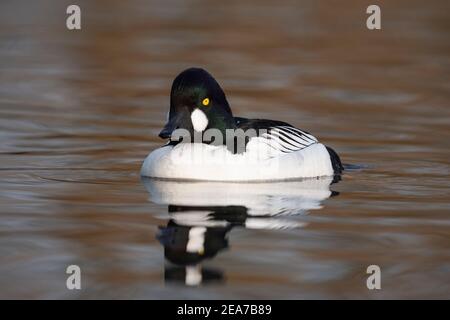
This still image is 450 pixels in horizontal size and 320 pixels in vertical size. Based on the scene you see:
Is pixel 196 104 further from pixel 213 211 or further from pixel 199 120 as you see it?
pixel 213 211

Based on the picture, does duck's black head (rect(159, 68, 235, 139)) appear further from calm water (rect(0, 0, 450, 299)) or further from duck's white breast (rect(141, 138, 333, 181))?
calm water (rect(0, 0, 450, 299))

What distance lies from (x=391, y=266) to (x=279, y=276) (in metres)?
0.83

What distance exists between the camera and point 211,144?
1122 cm

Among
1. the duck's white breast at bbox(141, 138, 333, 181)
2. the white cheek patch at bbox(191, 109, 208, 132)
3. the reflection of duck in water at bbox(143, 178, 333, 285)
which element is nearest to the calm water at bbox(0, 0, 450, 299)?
the reflection of duck in water at bbox(143, 178, 333, 285)

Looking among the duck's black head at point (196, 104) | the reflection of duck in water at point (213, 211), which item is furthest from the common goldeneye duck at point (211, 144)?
the reflection of duck in water at point (213, 211)

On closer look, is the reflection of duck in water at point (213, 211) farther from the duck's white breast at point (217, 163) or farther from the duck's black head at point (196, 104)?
the duck's black head at point (196, 104)

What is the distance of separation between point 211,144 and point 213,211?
1.64 metres

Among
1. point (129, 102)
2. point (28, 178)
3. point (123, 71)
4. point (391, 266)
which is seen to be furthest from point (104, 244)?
point (123, 71)

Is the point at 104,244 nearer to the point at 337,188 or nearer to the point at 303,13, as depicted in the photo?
the point at 337,188

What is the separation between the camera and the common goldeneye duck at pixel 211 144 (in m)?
10.9

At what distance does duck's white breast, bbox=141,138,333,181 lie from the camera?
11.1 meters

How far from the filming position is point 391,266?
8023mm

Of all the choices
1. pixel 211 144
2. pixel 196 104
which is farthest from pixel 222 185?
pixel 196 104

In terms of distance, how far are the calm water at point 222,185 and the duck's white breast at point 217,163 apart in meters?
0.17
